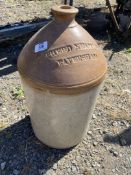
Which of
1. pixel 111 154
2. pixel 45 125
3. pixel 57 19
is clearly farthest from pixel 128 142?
pixel 57 19

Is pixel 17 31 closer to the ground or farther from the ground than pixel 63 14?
closer to the ground

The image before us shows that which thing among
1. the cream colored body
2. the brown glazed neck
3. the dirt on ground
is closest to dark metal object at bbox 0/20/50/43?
the dirt on ground

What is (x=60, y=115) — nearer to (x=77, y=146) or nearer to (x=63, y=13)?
(x=77, y=146)

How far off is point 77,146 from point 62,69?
1207 millimetres

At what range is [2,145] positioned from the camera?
350 centimetres

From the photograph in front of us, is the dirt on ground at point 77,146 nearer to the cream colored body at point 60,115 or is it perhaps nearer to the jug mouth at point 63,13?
the cream colored body at point 60,115

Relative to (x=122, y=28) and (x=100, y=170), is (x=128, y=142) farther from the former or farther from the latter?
(x=122, y=28)

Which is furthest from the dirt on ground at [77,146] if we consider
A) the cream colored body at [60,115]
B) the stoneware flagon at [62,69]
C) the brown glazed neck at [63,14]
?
the brown glazed neck at [63,14]

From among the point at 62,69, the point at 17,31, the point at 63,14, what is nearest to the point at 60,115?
the point at 62,69

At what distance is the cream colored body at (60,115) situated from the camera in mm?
2826

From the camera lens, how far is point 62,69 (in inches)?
106

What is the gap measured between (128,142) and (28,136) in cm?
118

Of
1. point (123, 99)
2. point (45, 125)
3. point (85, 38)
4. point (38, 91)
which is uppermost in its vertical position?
point (85, 38)

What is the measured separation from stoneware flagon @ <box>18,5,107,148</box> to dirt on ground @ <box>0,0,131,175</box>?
0.61 metres
